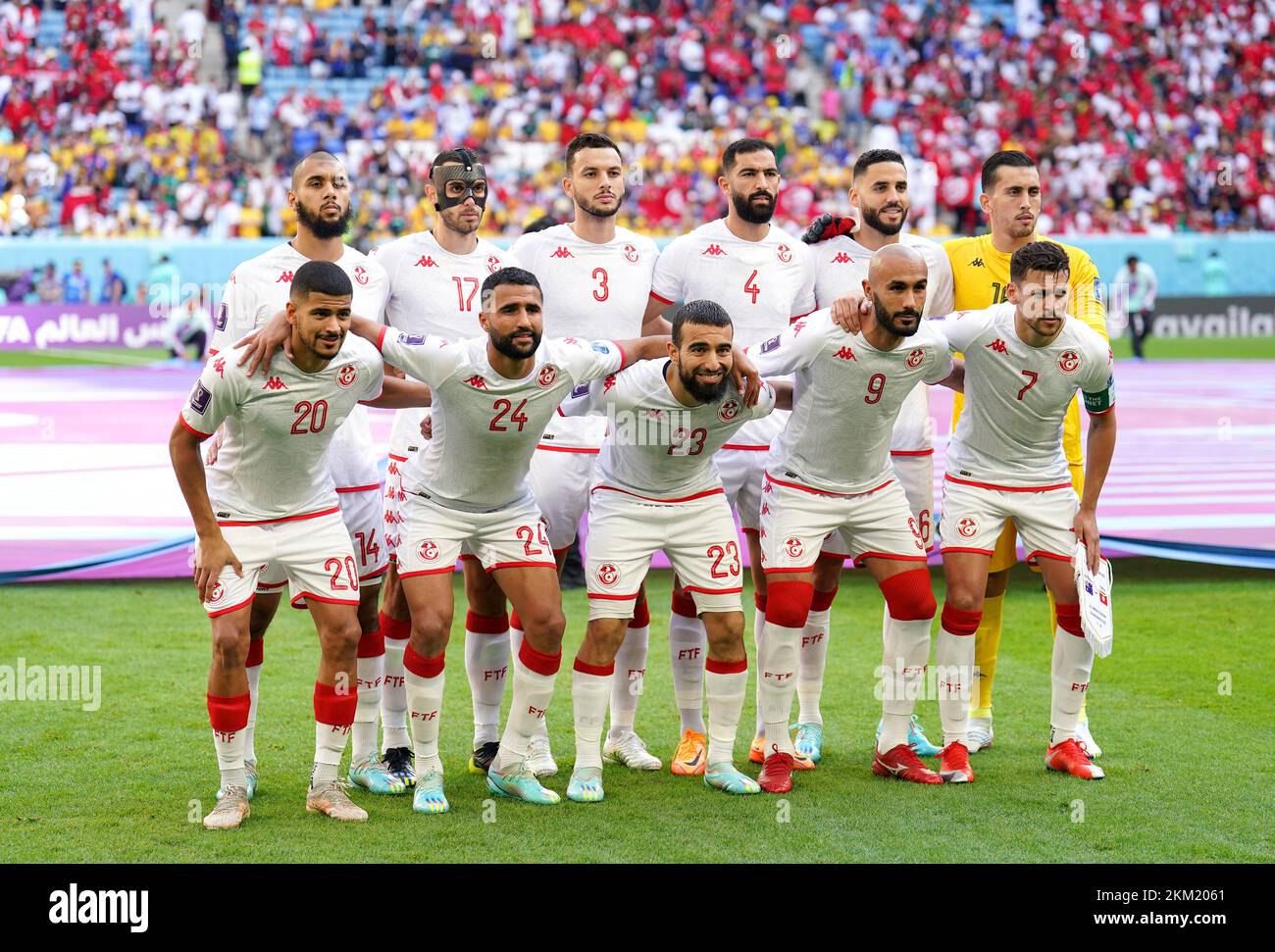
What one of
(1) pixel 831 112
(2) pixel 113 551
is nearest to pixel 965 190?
(1) pixel 831 112

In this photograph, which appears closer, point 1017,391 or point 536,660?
point 536,660

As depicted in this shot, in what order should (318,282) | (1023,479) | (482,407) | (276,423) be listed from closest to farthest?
(318,282), (276,423), (482,407), (1023,479)

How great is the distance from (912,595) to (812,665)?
75 centimetres

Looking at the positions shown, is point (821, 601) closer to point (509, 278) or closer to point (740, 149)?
point (740, 149)

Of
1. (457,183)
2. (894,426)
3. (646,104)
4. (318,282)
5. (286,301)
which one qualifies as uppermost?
(646,104)

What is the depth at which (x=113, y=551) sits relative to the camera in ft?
31.7

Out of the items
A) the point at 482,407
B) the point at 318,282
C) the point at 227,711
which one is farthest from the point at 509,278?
the point at 227,711

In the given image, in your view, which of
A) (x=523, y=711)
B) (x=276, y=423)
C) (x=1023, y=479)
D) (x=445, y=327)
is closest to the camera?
(x=276, y=423)

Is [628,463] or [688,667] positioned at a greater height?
[628,463]

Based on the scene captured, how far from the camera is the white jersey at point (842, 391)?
567 cm

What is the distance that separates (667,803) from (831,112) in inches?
830

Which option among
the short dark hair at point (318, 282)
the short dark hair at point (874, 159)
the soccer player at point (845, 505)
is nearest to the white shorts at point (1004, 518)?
the soccer player at point (845, 505)

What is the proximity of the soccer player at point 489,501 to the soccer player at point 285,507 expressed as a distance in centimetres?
24

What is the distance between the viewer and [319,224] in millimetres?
5703
